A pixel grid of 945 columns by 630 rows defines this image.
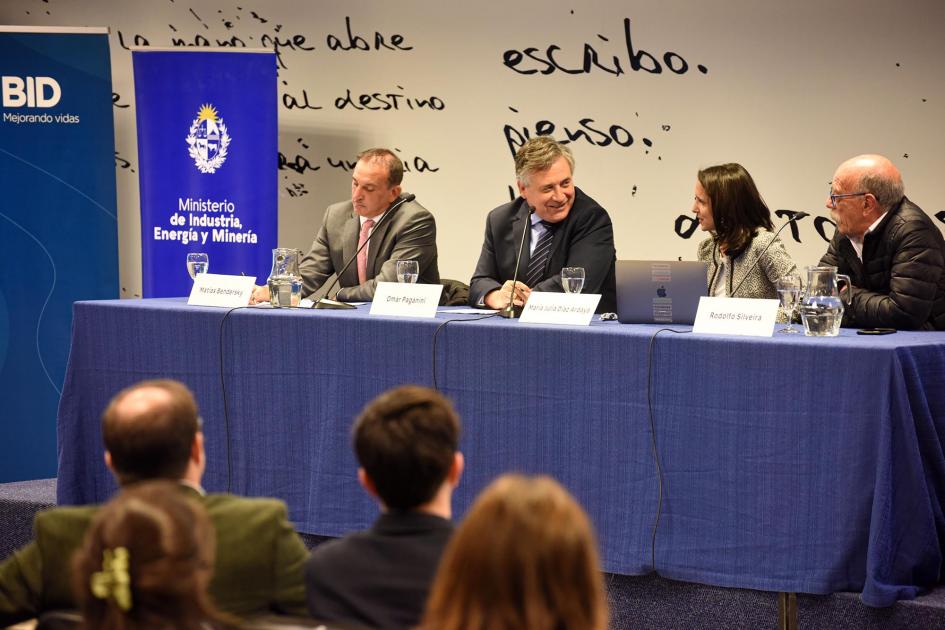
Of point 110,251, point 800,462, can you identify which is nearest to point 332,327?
point 800,462

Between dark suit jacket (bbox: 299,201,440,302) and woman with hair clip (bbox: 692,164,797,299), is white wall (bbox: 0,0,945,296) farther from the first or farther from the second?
woman with hair clip (bbox: 692,164,797,299)

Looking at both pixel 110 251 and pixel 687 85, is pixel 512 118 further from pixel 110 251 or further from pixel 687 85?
pixel 110 251

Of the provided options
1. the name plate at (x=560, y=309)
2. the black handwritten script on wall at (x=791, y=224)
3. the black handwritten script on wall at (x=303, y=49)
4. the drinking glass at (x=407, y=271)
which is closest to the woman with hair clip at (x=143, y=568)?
the name plate at (x=560, y=309)

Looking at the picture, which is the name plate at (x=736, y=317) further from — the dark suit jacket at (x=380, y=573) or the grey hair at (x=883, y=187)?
the dark suit jacket at (x=380, y=573)

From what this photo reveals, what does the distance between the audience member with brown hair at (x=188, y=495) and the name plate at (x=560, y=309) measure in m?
1.42

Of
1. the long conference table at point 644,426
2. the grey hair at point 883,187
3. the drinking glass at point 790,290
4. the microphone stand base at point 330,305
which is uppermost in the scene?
the grey hair at point 883,187

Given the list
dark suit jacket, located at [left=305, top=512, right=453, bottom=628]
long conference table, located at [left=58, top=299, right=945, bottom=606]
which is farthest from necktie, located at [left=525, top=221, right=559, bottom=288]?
dark suit jacket, located at [left=305, top=512, right=453, bottom=628]

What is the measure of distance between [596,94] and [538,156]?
1.51 metres

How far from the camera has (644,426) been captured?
2.78 metres

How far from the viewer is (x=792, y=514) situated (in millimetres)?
2633

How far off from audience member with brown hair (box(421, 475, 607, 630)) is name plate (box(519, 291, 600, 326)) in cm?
192

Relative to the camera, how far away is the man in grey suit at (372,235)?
437cm

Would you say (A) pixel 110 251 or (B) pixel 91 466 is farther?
(A) pixel 110 251

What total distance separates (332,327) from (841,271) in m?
1.56
